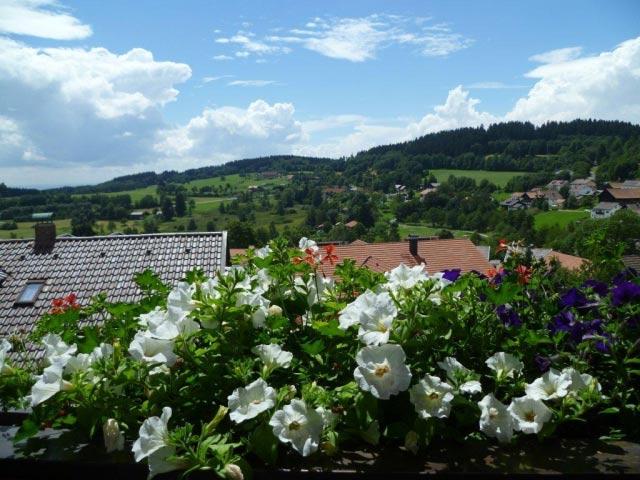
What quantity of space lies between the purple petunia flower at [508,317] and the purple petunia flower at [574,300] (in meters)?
0.18

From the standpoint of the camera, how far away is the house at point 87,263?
46.2 feet

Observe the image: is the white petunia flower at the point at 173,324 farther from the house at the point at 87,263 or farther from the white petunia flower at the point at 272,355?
the house at the point at 87,263

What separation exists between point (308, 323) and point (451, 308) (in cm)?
40

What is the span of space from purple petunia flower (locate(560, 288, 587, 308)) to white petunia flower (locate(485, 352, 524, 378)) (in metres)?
0.35

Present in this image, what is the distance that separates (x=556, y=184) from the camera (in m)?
96.0

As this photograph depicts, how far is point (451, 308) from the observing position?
144 centimetres

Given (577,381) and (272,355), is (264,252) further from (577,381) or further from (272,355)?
(577,381)

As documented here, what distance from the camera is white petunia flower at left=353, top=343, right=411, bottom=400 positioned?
3.90 feet

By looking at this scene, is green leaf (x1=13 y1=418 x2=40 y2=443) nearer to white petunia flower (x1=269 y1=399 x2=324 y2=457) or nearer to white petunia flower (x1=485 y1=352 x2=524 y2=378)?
white petunia flower (x1=269 y1=399 x2=324 y2=457)

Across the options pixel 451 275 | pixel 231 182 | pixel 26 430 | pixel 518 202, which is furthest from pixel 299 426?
pixel 231 182

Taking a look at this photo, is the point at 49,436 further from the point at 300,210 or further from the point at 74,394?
the point at 300,210

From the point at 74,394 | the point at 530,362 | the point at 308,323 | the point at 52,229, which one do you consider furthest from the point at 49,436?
the point at 52,229

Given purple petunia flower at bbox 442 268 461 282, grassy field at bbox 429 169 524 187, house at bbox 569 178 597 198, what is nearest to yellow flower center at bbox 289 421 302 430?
purple petunia flower at bbox 442 268 461 282

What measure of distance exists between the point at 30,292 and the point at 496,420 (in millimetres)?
15135
